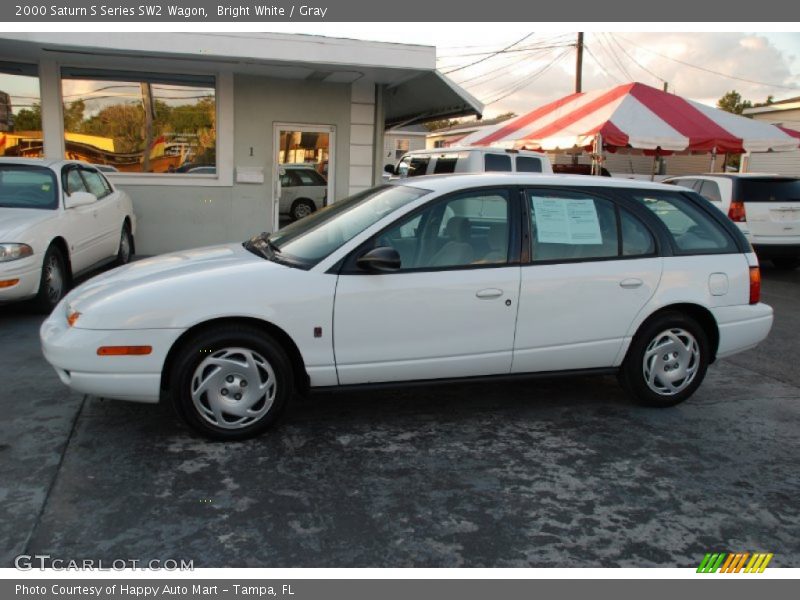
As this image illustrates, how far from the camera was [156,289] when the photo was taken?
402 centimetres

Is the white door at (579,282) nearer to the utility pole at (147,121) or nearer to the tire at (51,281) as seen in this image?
the tire at (51,281)

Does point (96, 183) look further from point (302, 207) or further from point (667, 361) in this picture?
point (667, 361)

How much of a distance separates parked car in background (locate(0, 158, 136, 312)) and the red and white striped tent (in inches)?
Answer: 358

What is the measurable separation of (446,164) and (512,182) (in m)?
9.85

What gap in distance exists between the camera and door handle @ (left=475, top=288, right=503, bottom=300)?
14.3 feet

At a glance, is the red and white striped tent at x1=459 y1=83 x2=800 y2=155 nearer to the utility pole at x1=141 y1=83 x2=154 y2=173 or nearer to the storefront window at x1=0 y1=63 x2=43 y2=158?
the utility pole at x1=141 y1=83 x2=154 y2=173

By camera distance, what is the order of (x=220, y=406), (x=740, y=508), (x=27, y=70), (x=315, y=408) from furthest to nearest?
(x=27, y=70), (x=315, y=408), (x=220, y=406), (x=740, y=508)

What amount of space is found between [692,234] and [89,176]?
7.21 metres

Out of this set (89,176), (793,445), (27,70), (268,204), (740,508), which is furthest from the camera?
(268,204)

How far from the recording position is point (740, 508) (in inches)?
140

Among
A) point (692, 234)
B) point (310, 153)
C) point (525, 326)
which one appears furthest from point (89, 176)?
point (692, 234)

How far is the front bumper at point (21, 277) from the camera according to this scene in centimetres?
646

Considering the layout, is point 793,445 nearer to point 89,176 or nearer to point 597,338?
point 597,338

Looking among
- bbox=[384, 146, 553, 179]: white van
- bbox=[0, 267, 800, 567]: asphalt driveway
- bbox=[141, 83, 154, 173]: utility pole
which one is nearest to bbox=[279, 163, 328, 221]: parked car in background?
bbox=[141, 83, 154, 173]: utility pole
